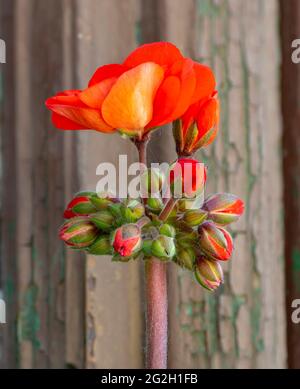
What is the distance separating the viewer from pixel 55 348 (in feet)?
2.36

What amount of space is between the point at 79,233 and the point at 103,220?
0.02m

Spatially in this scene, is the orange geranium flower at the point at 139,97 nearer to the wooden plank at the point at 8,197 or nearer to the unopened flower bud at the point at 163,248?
the unopened flower bud at the point at 163,248

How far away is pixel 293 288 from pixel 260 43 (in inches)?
11.2

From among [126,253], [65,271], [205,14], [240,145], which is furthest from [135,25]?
[126,253]

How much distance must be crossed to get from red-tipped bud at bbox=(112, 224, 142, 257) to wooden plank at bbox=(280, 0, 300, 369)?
0.37 meters

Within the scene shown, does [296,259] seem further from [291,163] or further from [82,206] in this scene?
[82,206]

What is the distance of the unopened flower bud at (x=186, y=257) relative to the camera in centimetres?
42

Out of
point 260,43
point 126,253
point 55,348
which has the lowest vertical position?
point 55,348

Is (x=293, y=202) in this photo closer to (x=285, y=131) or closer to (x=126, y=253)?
(x=285, y=131)

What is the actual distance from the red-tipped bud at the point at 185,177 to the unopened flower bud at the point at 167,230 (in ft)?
0.07

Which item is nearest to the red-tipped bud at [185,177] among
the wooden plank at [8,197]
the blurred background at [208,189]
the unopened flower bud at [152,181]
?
the unopened flower bud at [152,181]

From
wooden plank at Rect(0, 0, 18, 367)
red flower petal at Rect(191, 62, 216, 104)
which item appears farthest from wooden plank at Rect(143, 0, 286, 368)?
red flower petal at Rect(191, 62, 216, 104)

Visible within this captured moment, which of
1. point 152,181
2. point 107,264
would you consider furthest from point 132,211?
point 107,264

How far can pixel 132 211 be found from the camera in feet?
1.30
